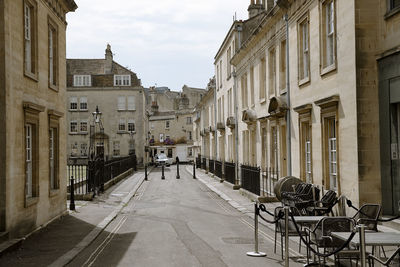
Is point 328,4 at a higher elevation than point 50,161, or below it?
higher

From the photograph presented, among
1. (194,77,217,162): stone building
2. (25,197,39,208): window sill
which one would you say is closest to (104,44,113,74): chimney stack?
(194,77,217,162): stone building

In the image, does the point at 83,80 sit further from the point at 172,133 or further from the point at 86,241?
the point at 86,241

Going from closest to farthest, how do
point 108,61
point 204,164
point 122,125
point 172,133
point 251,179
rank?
point 251,179
point 204,164
point 122,125
point 108,61
point 172,133

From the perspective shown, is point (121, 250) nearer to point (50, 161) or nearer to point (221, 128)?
point (50, 161)

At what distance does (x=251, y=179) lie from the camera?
2084cm

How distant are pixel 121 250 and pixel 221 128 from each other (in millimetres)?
26624

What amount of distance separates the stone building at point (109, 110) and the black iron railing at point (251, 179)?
121 ft

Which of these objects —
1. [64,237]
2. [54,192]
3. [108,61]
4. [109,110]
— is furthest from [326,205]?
[108,61]

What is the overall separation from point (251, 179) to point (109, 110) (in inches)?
1567

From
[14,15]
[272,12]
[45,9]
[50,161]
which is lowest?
[50,161]

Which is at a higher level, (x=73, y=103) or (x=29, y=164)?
(x=73, y=103)

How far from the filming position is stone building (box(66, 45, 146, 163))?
190 feet

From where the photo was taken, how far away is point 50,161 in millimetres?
15219

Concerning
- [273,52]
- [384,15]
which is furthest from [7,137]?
[273,52]
